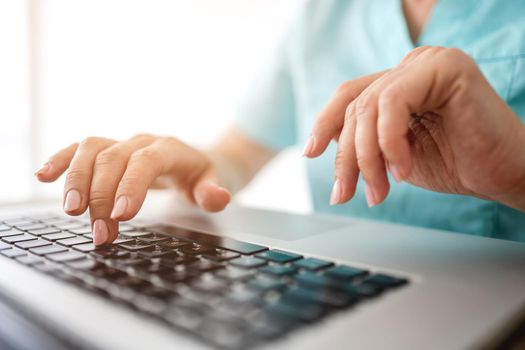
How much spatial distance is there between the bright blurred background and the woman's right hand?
1342 millimetres

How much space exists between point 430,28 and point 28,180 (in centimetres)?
200

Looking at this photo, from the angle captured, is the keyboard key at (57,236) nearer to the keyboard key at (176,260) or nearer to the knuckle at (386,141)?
the keyboard key at (176,260)

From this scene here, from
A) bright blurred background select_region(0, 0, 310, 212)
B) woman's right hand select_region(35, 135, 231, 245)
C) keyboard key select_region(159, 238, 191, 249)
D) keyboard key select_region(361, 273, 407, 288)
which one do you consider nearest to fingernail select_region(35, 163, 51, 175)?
woman's right hand select_region(35, 135, 231, 245)

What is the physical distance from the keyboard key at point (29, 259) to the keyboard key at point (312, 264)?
20 cm

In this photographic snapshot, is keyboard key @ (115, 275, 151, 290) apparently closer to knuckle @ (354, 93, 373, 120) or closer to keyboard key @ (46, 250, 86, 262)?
keyboard key @ (46, 250, 86, 262)

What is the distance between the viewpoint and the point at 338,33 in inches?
37.3

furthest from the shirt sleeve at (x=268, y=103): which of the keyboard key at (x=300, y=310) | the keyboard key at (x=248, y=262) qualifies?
the keyboard key at (x=300, y=310)

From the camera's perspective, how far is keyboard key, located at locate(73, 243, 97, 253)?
39cm

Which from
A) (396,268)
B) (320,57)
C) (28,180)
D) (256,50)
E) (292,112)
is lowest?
(28,180)

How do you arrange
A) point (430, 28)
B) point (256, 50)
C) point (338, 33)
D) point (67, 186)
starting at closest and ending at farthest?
1. point (67, 186)
2. point (430, 28)
3. point (338, 33)
4. point (256, 50)

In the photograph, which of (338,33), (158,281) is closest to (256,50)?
(338,33)

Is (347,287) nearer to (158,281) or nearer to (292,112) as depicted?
(158,281)

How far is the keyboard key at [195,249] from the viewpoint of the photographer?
1.25 ft

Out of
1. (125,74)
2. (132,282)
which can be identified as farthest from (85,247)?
(125,74)
